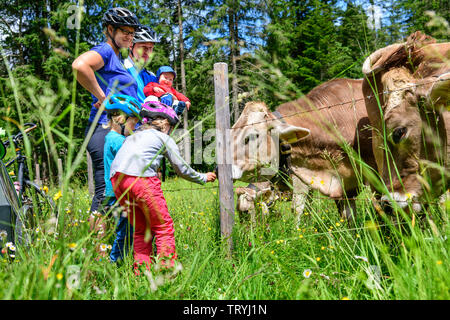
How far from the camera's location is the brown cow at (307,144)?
376 centimetres

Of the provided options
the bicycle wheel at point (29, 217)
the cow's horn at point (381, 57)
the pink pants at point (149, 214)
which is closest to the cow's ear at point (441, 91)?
the cow's horn at point (381, 57)

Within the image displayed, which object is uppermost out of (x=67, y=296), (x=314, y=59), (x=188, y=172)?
(x=314, y=59)

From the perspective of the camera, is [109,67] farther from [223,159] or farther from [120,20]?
[223,159]

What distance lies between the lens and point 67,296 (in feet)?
4.62

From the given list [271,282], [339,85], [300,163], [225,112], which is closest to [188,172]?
[225,112]

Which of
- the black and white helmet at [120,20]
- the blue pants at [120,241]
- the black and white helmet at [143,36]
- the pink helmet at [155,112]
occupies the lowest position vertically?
the blue pants at [120,241]

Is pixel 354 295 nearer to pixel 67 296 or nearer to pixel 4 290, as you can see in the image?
pixel 67 296

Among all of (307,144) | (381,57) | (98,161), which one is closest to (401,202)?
(381,57)

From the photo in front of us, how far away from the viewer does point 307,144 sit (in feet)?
13.0

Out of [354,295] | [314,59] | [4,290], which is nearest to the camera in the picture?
[4,290]

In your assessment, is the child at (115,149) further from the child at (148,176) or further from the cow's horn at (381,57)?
the cow's horn at (381,57)

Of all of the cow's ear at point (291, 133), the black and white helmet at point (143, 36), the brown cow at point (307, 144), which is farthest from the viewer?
the brown cow at point (307, 144)

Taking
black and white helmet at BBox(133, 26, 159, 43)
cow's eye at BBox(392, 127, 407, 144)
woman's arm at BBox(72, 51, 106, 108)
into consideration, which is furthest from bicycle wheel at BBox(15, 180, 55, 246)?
cow's eye at BBox(392, 127, 407, 144)
